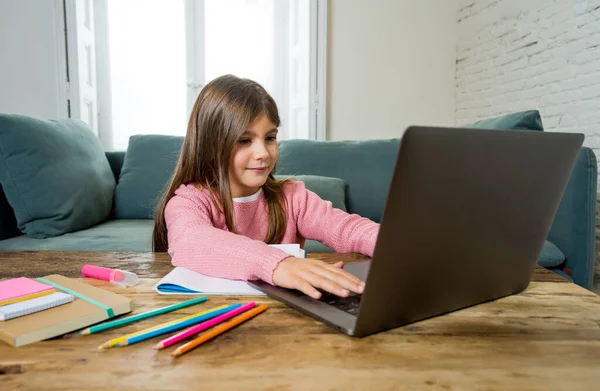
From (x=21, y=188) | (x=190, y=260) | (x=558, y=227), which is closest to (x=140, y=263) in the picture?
(x=190, y=260)

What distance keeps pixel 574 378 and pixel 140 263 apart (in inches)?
25.8

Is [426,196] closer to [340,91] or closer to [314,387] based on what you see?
[314,387]

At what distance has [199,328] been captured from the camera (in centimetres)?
46

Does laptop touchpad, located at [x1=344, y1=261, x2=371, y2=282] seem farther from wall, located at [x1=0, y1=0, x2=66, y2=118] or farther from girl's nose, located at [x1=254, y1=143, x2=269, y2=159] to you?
wall, located at [x1=0, y1=0, x2=66, y2=118]

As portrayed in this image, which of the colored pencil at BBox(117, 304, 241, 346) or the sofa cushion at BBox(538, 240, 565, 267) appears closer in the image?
the colored pencil at BBox(117, 304, 241, 346)

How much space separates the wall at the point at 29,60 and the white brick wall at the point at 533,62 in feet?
→ 9.28

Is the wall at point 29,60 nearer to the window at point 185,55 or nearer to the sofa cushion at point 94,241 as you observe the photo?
the window at point 185,55

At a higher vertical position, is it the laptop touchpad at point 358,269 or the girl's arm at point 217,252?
the girl's arm at point 217,252

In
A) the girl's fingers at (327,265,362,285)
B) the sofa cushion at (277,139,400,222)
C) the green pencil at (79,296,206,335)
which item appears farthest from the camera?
the sofa cushion at (277,139,400,222)

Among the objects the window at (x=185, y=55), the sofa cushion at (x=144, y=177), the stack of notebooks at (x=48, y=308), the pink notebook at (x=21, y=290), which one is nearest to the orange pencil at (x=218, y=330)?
the stack of notebooks at (x=48, y=308)

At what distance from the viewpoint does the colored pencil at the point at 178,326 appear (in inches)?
17.4

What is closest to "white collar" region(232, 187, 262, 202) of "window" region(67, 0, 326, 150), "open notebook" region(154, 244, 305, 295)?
"open notebook" region(154, 244, 305, 295)

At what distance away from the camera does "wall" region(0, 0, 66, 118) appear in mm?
3092

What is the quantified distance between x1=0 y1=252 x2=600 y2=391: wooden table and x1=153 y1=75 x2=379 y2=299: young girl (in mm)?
348
